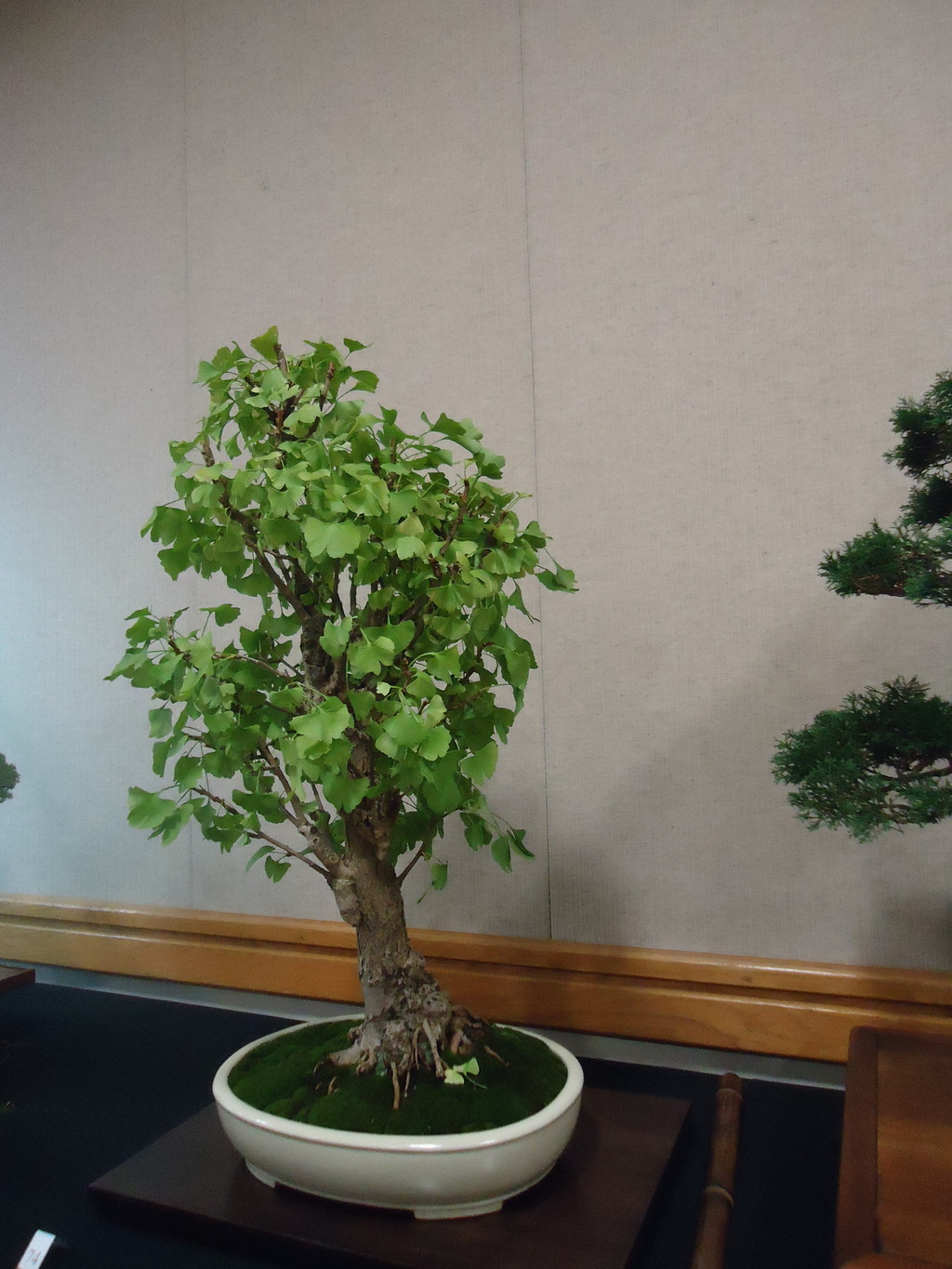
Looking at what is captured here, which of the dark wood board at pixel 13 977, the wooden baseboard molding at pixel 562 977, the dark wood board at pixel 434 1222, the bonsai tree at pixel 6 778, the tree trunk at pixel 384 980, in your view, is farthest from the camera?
the bonsai tree at pixel 6 778

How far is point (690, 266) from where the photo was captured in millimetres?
1123

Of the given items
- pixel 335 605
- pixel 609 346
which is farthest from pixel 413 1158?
pixel 609 346

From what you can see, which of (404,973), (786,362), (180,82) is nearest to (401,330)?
(786,362)

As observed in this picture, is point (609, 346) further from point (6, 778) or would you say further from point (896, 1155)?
point (6, 778)

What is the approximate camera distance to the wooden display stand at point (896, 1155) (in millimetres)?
544

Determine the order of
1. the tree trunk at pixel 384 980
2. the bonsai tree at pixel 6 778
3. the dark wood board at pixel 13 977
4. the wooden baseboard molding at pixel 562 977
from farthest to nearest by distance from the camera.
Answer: the bonsai tree at pixel 6 778 < the dark wood board at pixel 13 977 < the wooden baseboard molding at pixel 562 977 < the tree trunk at pixel 384 980

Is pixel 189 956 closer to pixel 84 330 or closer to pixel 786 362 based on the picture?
pixel 84 330

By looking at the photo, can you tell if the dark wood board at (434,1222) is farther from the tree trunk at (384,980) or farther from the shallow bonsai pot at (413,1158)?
the tree trunk at (384,980)

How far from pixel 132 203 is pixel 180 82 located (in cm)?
21

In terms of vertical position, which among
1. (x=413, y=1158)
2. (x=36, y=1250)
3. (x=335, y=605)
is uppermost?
(x=335, y=605)

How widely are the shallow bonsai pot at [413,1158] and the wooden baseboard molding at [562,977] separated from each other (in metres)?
0.36

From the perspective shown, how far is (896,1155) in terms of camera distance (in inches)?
25.9

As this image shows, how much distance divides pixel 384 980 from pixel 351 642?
309mm

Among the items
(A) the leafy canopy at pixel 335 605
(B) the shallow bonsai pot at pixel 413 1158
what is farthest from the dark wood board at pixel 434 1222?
(A) the leafy canopy at pixel 335 605
